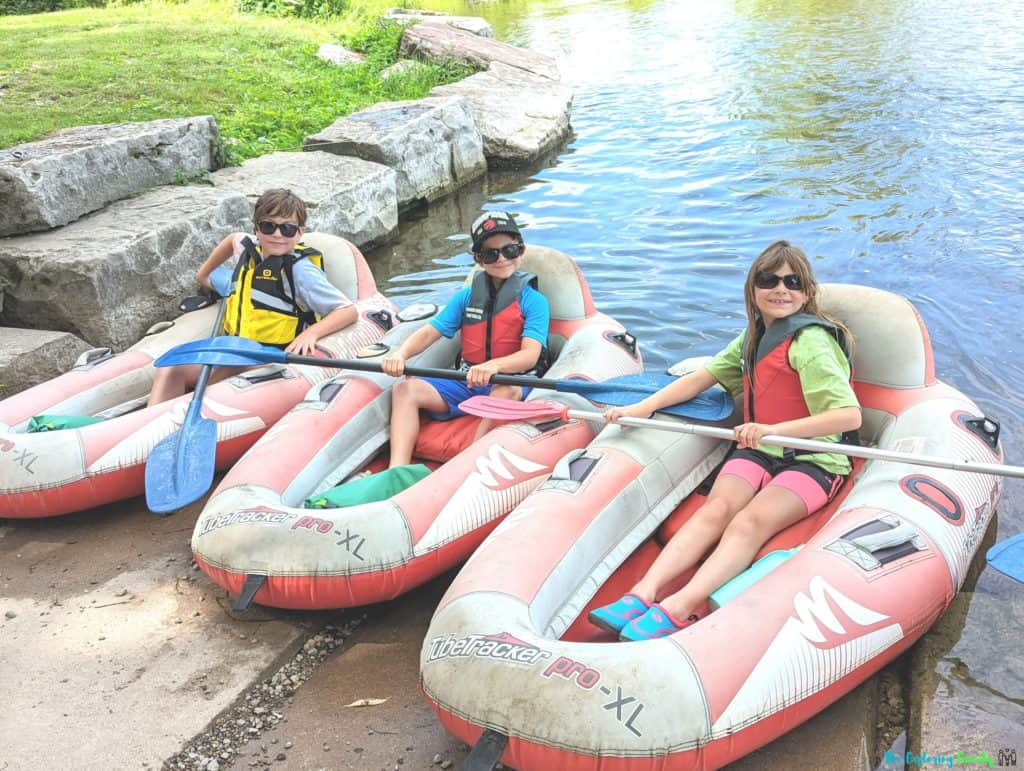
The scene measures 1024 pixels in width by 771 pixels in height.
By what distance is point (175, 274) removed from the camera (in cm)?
570

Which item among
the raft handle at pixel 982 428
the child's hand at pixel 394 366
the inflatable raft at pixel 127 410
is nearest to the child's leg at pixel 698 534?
the raft handle at pixel 982 428

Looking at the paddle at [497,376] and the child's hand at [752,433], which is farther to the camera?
the paddle at [497,376]

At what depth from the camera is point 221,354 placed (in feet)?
14.7

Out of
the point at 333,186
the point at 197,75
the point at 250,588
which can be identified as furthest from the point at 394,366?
the point at 197,75

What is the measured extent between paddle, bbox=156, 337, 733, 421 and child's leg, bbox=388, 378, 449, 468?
3.0 inches

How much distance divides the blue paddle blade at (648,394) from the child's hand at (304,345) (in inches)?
51.5

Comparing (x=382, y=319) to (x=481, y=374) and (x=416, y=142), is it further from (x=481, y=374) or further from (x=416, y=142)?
(x=416, y=142)

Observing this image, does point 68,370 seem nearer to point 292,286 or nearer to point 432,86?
point 292,286

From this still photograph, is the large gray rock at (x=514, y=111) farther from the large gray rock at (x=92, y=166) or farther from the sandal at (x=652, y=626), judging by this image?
the sandal at (x=652, y=626)

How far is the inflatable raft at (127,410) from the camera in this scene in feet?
12.9

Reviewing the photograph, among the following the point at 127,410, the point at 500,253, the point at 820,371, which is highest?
the point at 500,253

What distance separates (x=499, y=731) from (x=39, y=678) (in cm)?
165

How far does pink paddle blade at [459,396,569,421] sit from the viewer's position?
12.7 ft

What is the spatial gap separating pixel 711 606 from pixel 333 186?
206 inches
